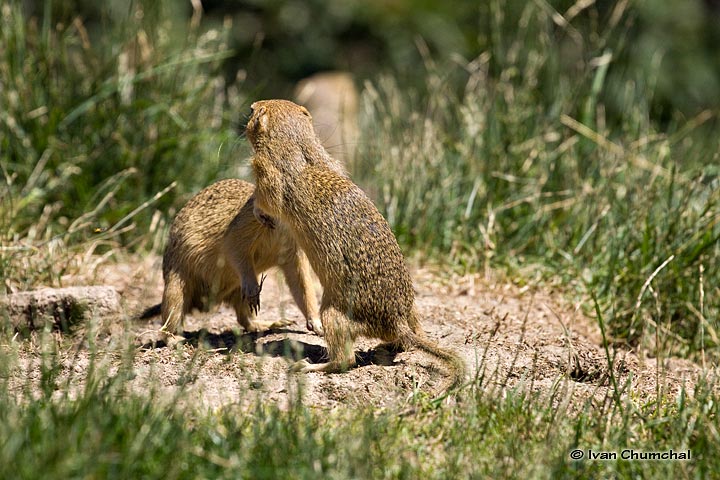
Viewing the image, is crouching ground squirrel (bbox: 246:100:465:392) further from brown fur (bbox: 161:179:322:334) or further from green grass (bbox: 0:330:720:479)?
green grass (bbox: 0:330:720:479)

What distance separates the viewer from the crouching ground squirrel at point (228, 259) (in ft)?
16.4

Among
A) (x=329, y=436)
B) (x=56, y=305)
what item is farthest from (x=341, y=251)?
(x=56, y=305)

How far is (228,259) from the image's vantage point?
5.01m

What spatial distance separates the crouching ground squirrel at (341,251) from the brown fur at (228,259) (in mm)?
274

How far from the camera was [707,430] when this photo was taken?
380 centimetres

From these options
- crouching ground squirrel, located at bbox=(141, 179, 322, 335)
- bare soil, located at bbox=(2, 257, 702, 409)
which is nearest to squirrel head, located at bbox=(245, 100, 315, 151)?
crouching ground squirrel, located at bbox=(141, 179, 322, 335)

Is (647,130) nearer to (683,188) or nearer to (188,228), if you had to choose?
(683,188)

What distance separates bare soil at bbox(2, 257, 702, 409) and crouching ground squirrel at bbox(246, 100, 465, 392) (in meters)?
0.14

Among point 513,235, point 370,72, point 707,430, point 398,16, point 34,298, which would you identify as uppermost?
point 398,16

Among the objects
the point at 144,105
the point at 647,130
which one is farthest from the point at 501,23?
the point at 144,105

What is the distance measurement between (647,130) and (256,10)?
25.0ft

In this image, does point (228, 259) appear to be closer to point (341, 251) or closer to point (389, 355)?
point (341, 251)

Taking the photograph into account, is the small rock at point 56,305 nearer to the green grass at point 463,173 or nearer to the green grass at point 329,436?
the green grass at point 463,173

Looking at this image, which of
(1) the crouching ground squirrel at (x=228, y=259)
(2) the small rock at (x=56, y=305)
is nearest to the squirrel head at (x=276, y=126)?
(1) the crouching ground squirrel at (x=228, y=259)
